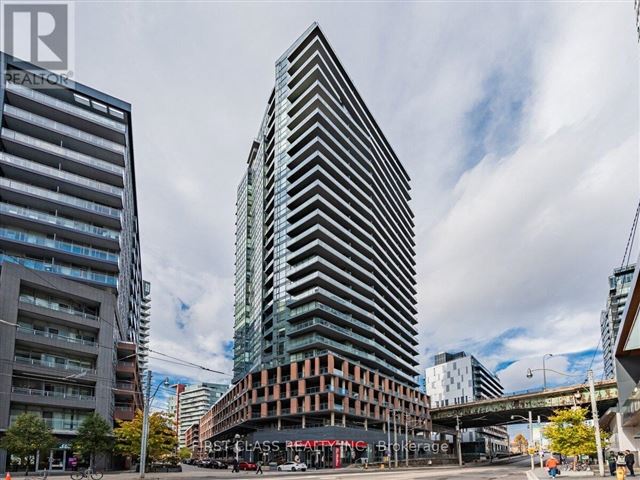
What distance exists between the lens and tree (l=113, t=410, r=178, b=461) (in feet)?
169

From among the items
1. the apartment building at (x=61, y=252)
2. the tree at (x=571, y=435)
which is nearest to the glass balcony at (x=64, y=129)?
the apartment building at (x=61, y=252)

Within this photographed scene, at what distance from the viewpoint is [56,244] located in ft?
209

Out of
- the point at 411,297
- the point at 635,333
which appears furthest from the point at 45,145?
the point at 411,297

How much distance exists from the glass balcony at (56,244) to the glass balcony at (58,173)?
315 inches

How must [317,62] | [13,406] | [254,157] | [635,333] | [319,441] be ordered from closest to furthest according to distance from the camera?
[635,333] → [13,406] → [319,441] → [317,62] → [254,157]

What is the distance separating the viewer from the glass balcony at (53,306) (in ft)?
182

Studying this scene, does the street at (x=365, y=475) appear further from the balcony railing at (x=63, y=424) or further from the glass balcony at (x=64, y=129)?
the glass balcony at (x=64, y=129)

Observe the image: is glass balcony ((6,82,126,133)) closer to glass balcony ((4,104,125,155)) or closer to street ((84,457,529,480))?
glass balcony ((4,104,125,155))

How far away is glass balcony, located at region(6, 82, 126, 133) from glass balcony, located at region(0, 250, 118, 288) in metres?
20.6

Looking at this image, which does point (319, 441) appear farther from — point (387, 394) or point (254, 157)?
point (254, 157)

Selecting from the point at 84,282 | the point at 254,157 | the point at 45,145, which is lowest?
the point at 84,282

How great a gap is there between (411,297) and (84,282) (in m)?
90.9

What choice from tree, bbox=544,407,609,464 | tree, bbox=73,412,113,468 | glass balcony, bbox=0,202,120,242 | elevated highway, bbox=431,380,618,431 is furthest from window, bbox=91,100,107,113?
elevated highway, bbox=431,380,618,431

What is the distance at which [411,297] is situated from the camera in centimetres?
13800
